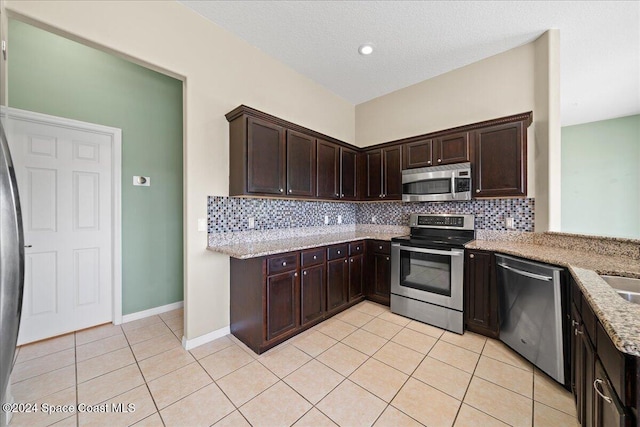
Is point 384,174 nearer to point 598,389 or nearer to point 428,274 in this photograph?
point 428,274

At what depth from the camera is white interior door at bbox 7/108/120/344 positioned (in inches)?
93.7

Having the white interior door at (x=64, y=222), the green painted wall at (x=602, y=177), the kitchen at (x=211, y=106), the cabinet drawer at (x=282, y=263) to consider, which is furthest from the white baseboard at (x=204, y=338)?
the green painted wall at (x=602, y=177)

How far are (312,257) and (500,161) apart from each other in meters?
2.34

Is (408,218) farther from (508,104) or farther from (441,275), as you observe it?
(508,104)

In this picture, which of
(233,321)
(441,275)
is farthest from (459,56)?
(233,321)

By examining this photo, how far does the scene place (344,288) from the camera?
10.2 feet

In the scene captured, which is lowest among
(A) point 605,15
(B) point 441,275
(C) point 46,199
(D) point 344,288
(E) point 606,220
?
(D) point 344,288

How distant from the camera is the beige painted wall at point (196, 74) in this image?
1848 millimetres

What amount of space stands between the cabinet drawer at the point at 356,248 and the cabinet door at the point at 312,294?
22.1 inches

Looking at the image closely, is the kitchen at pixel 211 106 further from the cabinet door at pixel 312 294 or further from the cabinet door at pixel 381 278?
the cabinet door at pixel 381 278

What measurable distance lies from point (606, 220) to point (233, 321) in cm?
665

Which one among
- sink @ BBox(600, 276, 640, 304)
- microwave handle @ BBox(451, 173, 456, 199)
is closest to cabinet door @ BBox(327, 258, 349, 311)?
microwave handle @ BBox(451, 173, 456, 199)

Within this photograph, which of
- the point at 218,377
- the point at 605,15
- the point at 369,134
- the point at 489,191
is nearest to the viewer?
the point at 218,377

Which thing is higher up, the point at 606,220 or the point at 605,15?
the point at 605,15
